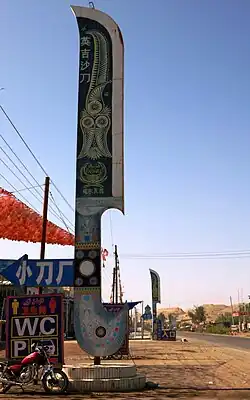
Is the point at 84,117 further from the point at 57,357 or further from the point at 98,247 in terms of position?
the point at 57,357

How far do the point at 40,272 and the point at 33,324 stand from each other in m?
2.34

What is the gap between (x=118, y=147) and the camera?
51.7ft

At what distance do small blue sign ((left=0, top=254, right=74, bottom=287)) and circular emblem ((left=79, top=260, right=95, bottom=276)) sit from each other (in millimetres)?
2226

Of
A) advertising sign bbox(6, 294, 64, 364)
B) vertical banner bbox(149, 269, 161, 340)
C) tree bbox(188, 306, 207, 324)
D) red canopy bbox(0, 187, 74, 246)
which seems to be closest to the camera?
advertising sign bbox(6, 294, 64, 364)

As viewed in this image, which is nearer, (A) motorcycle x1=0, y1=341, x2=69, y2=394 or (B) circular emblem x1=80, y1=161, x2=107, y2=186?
(A) motorcycle x1=0, y1=341, x2=69, y2=394

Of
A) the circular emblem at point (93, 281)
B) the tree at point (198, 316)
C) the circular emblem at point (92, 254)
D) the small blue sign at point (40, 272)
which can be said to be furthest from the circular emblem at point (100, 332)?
the tree at point (198, 316)

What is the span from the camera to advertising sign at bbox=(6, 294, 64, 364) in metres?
14.9

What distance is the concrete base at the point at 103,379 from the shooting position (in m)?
13.4

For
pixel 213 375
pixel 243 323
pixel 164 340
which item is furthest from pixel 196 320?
pixel 213 375

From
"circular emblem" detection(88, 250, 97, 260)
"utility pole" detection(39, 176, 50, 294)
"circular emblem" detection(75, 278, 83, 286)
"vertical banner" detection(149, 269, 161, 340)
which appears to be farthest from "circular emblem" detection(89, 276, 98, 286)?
"vertical banner" detection(149, 269, 161, 340)

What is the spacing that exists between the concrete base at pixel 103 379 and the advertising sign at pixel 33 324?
4.05 ft

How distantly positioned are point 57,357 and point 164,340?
44365 millimetres

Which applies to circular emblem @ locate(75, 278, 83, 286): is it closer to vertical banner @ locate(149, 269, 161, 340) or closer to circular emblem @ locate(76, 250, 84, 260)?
circular emblem @ locate(76, 250, 84, 260)

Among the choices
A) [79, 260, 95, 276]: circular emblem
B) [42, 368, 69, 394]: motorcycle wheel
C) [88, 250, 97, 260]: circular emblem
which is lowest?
[42, 368, 69, 394]: motorcycle wheel
